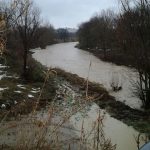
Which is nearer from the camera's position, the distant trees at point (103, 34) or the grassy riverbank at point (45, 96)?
the grassy riverbank at point (45, 96)

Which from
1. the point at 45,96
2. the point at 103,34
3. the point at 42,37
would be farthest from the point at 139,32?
the point at 42,37

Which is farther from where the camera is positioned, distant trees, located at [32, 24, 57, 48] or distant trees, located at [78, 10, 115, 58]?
distant trees, located at [78, 10, 115, 58]

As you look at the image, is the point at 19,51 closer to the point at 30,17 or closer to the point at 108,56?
the point at 30,17

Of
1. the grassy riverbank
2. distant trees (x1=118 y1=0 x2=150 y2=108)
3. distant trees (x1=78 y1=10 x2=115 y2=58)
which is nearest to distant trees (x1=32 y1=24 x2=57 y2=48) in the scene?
the grassy riverbank

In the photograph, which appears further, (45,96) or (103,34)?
(103,34)

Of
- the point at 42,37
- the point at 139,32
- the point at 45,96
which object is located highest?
the point at 139,32

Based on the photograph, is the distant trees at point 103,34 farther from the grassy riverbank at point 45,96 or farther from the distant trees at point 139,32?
the distant trees at point 139,32

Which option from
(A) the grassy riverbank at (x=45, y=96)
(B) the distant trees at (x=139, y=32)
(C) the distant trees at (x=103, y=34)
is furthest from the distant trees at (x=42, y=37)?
(B) the distant trees at (x=139, y=32)

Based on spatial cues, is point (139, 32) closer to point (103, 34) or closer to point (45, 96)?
point (45, 96)

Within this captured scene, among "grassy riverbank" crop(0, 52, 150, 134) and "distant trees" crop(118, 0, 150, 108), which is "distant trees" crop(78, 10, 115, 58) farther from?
→ "distant trees" crop(118, 0, 150, 108)

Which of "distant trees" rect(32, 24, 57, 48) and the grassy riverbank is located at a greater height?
"distant trees" rect(32, 24, 57, 48)

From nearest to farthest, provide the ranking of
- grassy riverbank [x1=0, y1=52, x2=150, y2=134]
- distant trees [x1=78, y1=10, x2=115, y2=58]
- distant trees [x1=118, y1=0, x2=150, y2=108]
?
1. grassy riverbank [x1=0, y1=52, x2=150, y2=134]
2. distant trees [x1=118, y1=0, x2=150, y2=108]
3. distant trees [x1=78, y1=10, x2=115, y2=58]

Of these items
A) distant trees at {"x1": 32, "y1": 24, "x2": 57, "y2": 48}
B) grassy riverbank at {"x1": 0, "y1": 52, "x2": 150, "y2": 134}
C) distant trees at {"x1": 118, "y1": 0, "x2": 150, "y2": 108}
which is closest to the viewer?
grassy riverbank at {"x1": 0, "y1": 52, "x2": 150, "y2": 134}

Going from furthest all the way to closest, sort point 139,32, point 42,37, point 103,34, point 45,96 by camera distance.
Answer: point 42,37, point 103,34, point 45,96, point 139,32
